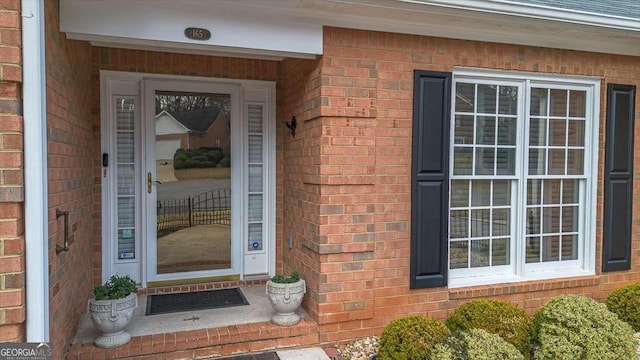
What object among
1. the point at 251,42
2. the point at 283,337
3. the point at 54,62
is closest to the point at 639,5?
the point at 251,42

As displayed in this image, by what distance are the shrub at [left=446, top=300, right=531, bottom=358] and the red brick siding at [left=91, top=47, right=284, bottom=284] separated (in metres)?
2.02

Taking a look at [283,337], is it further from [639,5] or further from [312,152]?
[639,5]

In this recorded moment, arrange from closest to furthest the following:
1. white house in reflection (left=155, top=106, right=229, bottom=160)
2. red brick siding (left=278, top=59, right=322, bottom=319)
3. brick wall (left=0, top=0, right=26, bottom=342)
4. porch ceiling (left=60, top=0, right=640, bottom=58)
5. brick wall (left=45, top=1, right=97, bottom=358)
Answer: brick wall (left=0, top=0, right=26, bottom=342)
brick wall (left=45, top=1, right=97, bottom=358)
porch ceiling (left=60, top=0, right=640, bottom=58)
red brick siding (left=278, top=59, right=322, bottom=319)
white house in reflection (left=155, top=106, right=229, bottom=160)

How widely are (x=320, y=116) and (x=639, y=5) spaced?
355 centimetres

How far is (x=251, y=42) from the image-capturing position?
10.8 feet

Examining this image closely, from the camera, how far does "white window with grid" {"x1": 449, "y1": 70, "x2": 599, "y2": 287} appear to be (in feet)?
13.4

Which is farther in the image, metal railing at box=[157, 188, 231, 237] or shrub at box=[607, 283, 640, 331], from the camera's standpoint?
metal railing at box=[157, 188, 231, 237]

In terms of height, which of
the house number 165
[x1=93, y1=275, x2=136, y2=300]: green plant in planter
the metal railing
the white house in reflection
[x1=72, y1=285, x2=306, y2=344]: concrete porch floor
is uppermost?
the house number 165

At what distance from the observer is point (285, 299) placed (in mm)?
3508

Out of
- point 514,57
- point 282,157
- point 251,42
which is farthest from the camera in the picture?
point 282,157

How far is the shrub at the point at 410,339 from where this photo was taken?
3062 millimetres

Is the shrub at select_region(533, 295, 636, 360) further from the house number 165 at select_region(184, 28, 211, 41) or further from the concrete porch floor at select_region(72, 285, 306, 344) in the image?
the house number 165 at select_region(184, 28, 211, 41)

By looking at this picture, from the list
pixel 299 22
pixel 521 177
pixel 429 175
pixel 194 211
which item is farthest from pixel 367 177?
pixel 194 211

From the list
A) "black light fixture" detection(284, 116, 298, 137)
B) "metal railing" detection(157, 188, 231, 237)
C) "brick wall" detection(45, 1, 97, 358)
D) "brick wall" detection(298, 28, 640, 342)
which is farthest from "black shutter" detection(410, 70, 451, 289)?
"brick wall" detection(45, 1, 97, 358)
